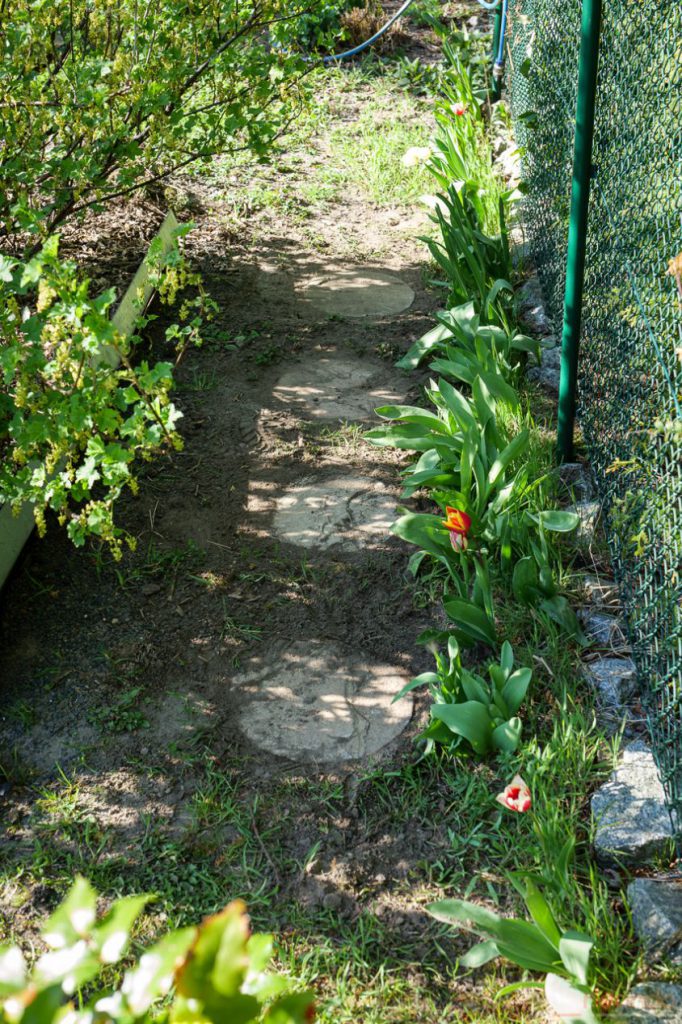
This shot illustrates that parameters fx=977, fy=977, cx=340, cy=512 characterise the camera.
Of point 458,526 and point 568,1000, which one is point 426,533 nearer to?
point 458,526

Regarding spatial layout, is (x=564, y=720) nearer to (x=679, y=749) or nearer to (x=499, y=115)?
(x=679, y=749)

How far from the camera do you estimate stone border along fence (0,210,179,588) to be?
128 inches

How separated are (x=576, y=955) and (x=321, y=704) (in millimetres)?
1190

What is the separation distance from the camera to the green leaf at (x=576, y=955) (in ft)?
6.23

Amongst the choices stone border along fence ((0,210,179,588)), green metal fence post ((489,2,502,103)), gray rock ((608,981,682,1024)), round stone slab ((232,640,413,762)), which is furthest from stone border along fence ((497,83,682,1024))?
green metal fence post ((489,2,502,103))

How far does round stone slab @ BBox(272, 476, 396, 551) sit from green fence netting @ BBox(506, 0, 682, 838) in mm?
815

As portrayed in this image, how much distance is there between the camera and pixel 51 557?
3479 millimetres

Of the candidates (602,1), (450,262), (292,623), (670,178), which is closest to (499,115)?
(450,262)

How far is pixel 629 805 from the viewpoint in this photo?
2398mm

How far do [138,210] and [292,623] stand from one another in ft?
10.8

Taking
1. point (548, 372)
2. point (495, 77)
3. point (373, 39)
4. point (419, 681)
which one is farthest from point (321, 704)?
point (373, 39)

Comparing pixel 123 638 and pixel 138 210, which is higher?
pixel 138 210

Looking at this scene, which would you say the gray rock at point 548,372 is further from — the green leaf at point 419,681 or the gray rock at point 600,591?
the green leaf at point 419,681

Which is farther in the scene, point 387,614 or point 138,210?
point 138,210
